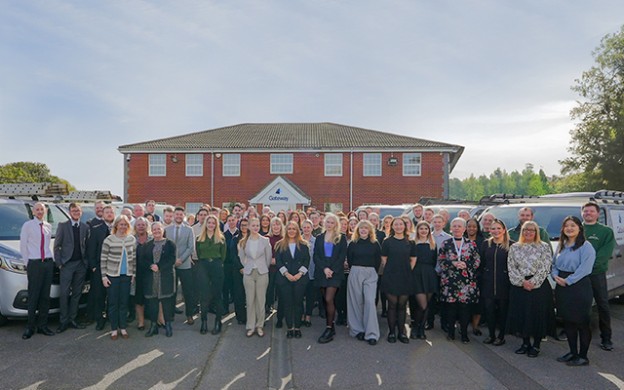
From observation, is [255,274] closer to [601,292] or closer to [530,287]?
[530,287]

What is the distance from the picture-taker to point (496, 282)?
7.04 meters

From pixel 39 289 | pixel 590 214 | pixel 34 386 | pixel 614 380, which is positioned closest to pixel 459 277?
pixel 590 214

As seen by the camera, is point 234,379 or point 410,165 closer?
point 234,379

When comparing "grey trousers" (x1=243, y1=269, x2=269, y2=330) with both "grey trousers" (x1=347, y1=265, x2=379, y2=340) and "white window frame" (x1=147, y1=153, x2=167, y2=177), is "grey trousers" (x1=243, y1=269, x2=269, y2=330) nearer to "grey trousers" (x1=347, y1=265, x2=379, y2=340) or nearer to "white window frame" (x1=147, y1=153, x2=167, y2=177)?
"grey trousers" (x1=347, y1=265, x2=379, y2=340)

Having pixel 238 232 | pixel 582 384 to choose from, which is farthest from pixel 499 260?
pixel 238 232

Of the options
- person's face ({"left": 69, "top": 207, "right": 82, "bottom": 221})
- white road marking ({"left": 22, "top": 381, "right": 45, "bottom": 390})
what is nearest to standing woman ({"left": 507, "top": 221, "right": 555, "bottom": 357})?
white road marking ({"left": 22, "top": 381, "right": 45, "bottom": 390})

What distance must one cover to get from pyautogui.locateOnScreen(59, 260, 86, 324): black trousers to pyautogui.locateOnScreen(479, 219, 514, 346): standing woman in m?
6.24

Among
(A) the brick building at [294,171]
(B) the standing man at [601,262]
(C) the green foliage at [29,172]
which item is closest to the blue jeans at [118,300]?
(B) the standing man at [601,262]

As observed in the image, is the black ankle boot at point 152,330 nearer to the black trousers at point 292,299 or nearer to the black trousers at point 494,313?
the black trousers at point 292,299

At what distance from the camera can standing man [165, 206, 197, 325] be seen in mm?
7922

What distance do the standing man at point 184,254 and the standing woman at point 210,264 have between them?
0.69 feet

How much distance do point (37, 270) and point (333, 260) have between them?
→ 4.43 m

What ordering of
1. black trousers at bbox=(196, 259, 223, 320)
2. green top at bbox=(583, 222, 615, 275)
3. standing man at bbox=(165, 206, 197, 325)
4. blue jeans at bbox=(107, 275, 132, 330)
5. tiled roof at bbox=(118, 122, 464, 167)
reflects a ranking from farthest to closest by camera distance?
tiled roof at bbox=(118, 122, 464, 167), standing man at bbox=(165, 206, 197, 325), black trousers at bbox=(196, 259, 223, 320), blue jeans at bbox=(107, 275, 132, 330), green top at bbox=(583, 222, 615, 275)

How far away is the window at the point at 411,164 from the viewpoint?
3038cm
